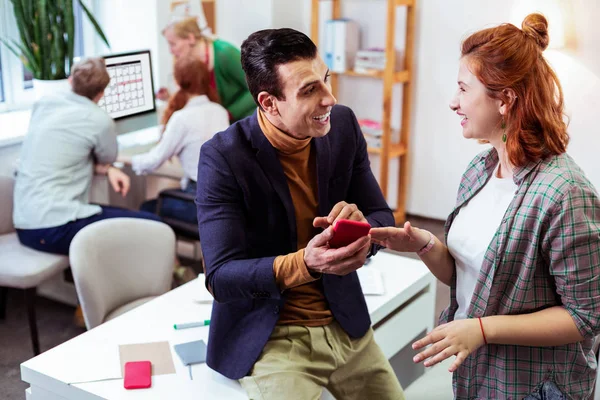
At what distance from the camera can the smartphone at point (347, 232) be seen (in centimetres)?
156

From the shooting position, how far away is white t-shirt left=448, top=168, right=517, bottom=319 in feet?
5.71

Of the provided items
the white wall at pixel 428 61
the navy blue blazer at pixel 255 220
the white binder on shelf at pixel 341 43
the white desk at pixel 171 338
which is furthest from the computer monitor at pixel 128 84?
the navy blue blazer at pixel 255 220

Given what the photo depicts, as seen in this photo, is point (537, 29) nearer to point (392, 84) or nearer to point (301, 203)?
point (301, 203)

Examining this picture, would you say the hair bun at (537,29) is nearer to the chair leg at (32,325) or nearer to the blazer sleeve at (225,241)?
the blazer sleeve at (225,241)

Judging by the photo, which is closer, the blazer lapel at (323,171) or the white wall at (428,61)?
the blazer lapel at (323,171)

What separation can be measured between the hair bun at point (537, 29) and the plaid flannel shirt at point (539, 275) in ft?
0.87

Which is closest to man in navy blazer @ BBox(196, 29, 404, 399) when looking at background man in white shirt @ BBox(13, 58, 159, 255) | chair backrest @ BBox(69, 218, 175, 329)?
chair backrest @ BBox(69, 218, 175, 329)

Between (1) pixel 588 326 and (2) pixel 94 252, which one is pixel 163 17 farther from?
(1) pixel 588 326

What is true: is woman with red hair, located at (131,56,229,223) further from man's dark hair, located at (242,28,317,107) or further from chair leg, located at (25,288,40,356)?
man's dark hair, located at (242,28,317,107)

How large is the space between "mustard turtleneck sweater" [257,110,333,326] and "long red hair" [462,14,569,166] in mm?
461

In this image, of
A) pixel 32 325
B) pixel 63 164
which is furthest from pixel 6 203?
pixel 32 325

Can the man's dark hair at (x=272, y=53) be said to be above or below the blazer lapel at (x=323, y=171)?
above

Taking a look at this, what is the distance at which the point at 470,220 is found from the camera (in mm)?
1822

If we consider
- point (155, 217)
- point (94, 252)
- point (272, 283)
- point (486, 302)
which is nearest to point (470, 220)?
point (486, 302)
